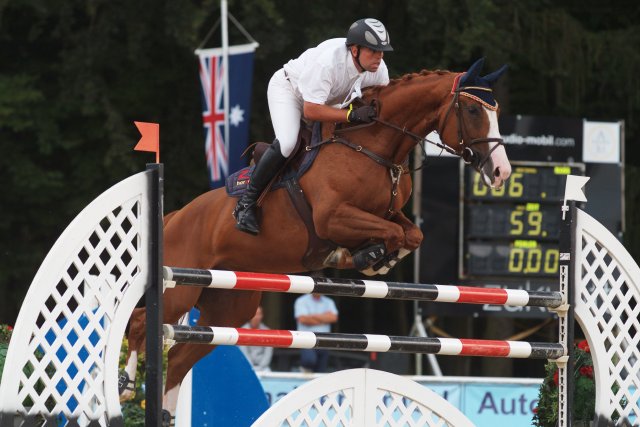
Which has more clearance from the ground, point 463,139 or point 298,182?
point 463,139

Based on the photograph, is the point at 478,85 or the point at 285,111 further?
the point at 285,111

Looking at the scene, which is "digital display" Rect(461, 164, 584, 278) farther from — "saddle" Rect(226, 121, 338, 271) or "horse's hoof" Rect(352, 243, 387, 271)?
"horse's hoof" Rect(352, 243, 387, 271)

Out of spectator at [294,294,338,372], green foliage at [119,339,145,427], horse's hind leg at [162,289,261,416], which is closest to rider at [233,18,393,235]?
horse's hind leg at [162,289,261,416]

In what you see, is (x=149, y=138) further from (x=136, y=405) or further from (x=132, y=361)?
(x=136, y=405)

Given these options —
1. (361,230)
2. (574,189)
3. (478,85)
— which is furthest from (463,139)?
(574,189)

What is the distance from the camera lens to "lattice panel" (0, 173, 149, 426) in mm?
4660

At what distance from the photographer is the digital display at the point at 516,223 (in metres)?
11.1

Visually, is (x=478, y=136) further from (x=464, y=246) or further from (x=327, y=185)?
(x=464, y=246)

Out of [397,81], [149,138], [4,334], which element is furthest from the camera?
[397,81]

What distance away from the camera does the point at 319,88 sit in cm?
651

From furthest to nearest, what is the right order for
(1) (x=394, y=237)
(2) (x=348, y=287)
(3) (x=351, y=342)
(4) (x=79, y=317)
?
(1) (x=394, y=237) → (2) (x=348, y=287) → (3) (x=351, y=342) → (4) (x=79, y=317)

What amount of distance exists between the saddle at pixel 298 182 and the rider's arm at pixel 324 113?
21 centimetres

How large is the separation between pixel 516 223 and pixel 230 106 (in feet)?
9.42

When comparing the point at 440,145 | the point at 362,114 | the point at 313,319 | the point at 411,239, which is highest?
the point at 362,114
